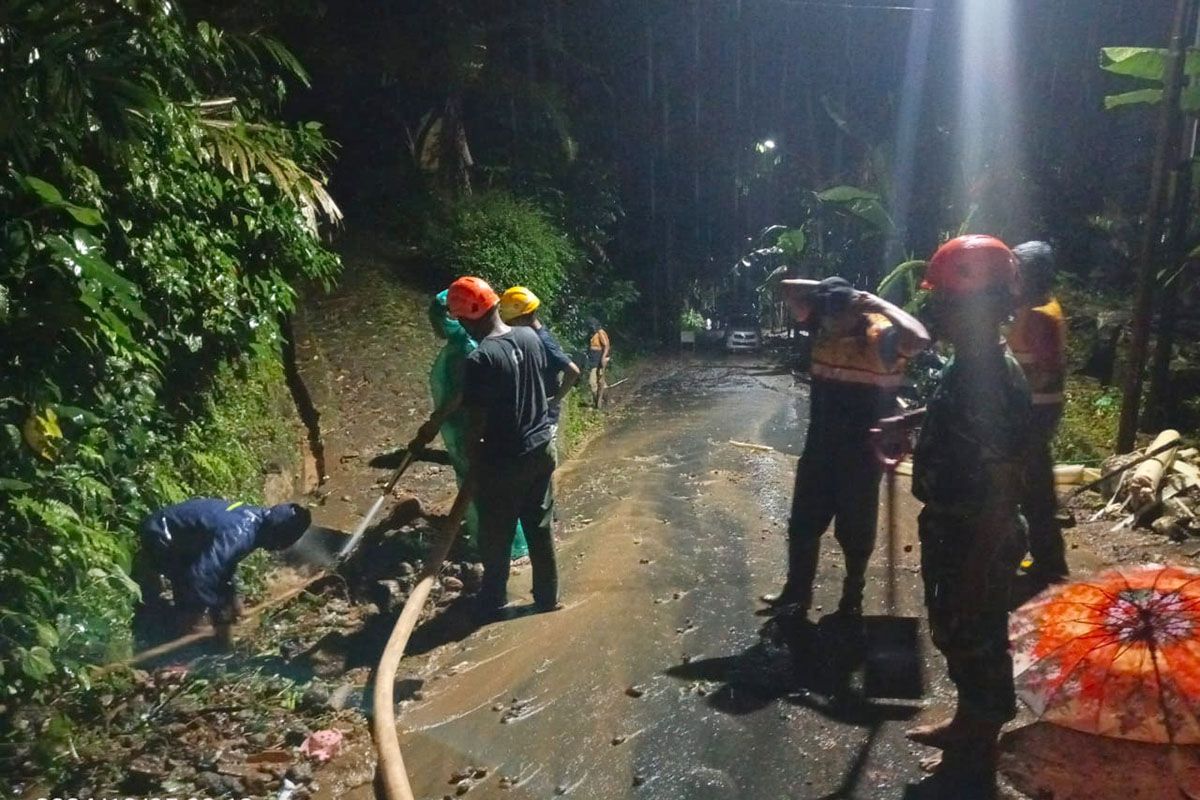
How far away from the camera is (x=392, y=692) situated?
3.77 metres

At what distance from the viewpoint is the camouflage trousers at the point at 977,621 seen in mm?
2869

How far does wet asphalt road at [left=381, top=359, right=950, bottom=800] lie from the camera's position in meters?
3.19

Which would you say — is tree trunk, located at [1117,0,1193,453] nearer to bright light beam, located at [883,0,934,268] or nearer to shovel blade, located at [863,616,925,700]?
shovel blade, located at [863,616,925,700]

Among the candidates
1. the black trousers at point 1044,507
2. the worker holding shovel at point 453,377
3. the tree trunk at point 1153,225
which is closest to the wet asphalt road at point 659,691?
the black trousers at point 1044,507

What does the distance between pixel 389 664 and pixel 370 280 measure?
28.7 ft

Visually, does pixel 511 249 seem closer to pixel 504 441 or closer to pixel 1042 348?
pixel 504 441

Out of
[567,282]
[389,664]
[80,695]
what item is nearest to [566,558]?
[389,664]

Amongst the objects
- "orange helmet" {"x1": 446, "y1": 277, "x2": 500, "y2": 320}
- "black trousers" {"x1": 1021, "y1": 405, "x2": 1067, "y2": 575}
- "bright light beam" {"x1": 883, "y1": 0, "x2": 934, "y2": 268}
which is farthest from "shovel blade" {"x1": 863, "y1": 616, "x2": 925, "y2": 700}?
"bright light beam" {"x1": 883, "y1": 0, "x2": 934, "y2": 268}

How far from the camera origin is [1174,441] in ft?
22.2

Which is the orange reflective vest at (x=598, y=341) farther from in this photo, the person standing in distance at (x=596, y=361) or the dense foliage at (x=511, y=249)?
the dense foliage at (x=511, y=249)

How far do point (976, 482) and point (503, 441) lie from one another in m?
2.67

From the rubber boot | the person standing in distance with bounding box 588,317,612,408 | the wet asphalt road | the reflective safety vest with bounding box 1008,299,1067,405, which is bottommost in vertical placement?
the person standing in distance with bounding box 588,317,612,408

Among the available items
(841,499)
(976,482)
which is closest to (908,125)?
(841,499)

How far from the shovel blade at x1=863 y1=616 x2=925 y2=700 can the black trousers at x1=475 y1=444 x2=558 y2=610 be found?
1848 mm
